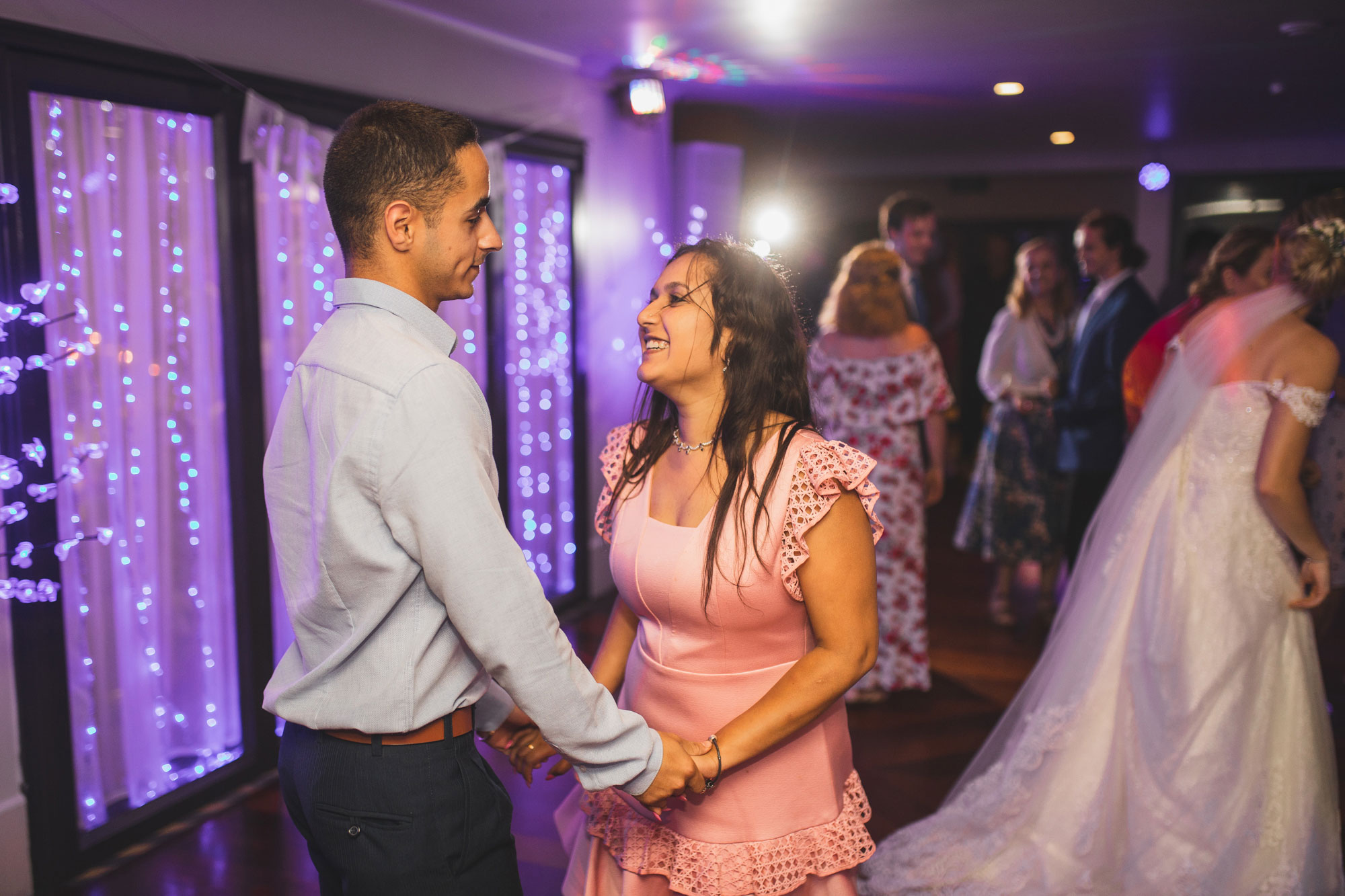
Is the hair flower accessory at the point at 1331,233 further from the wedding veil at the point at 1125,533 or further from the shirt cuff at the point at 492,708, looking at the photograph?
the shirt cuff at the point at 492,708

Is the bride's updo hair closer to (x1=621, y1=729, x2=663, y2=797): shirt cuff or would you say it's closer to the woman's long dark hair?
the woman's long dark hair

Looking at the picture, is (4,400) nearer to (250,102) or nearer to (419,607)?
(250,102)

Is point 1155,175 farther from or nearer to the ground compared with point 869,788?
farther from the ground

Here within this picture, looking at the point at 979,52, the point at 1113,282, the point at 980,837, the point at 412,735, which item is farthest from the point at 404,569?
the point at 979,52

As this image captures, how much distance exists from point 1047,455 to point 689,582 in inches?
140

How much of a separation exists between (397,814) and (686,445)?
Answer: 74 centimetres

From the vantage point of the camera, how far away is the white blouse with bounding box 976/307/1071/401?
459cm

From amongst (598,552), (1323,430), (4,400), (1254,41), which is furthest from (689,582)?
(1254,41)

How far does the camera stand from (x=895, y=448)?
12.6 ft

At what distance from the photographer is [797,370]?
5.60 ft

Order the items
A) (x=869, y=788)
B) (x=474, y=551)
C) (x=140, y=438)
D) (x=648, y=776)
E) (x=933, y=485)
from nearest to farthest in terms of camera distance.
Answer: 1. (x=474, y=551)
2. (x=648, y=776)
3. (x=140, y=438)
4. (x=869, y=788)
5. (x=933, y=485)

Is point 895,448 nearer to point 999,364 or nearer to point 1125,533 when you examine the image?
point 999,364

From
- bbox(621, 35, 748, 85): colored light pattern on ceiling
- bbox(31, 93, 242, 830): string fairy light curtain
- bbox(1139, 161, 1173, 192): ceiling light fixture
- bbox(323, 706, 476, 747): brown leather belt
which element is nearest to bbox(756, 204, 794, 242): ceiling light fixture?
bbox(621, 35, 748, 85): colored light pattern on ceiling

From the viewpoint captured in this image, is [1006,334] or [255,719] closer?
[255,719]
